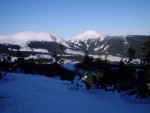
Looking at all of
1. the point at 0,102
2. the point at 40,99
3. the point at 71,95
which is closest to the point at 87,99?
the point at 71,95

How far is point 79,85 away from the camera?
5784 cm

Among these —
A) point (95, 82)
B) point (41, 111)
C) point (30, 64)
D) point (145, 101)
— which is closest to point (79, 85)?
point (95, 82)

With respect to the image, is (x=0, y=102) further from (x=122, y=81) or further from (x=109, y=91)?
(x=122, y=81)

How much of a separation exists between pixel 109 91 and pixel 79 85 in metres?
7.55

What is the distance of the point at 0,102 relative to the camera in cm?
3325

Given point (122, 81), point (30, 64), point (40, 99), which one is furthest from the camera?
point (30, 64)

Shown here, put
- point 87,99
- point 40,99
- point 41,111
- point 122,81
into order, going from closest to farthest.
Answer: point 41,111, point 40,99, point 87,99, point 122,81

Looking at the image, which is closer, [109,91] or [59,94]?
[59,94]

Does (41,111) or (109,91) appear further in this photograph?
(109,91)

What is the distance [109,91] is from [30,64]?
153 ft

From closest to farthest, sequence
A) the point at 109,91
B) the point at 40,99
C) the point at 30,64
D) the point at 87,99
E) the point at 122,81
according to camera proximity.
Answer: the point at 40,99 → the point at 87,99 → the point at 109,91 → the point at 122,81 → the point at 30,64

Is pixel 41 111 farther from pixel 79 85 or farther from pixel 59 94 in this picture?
pixel 79 85

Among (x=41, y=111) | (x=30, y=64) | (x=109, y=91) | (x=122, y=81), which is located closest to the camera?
(x=41, y=111)

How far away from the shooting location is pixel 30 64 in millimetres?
93562
